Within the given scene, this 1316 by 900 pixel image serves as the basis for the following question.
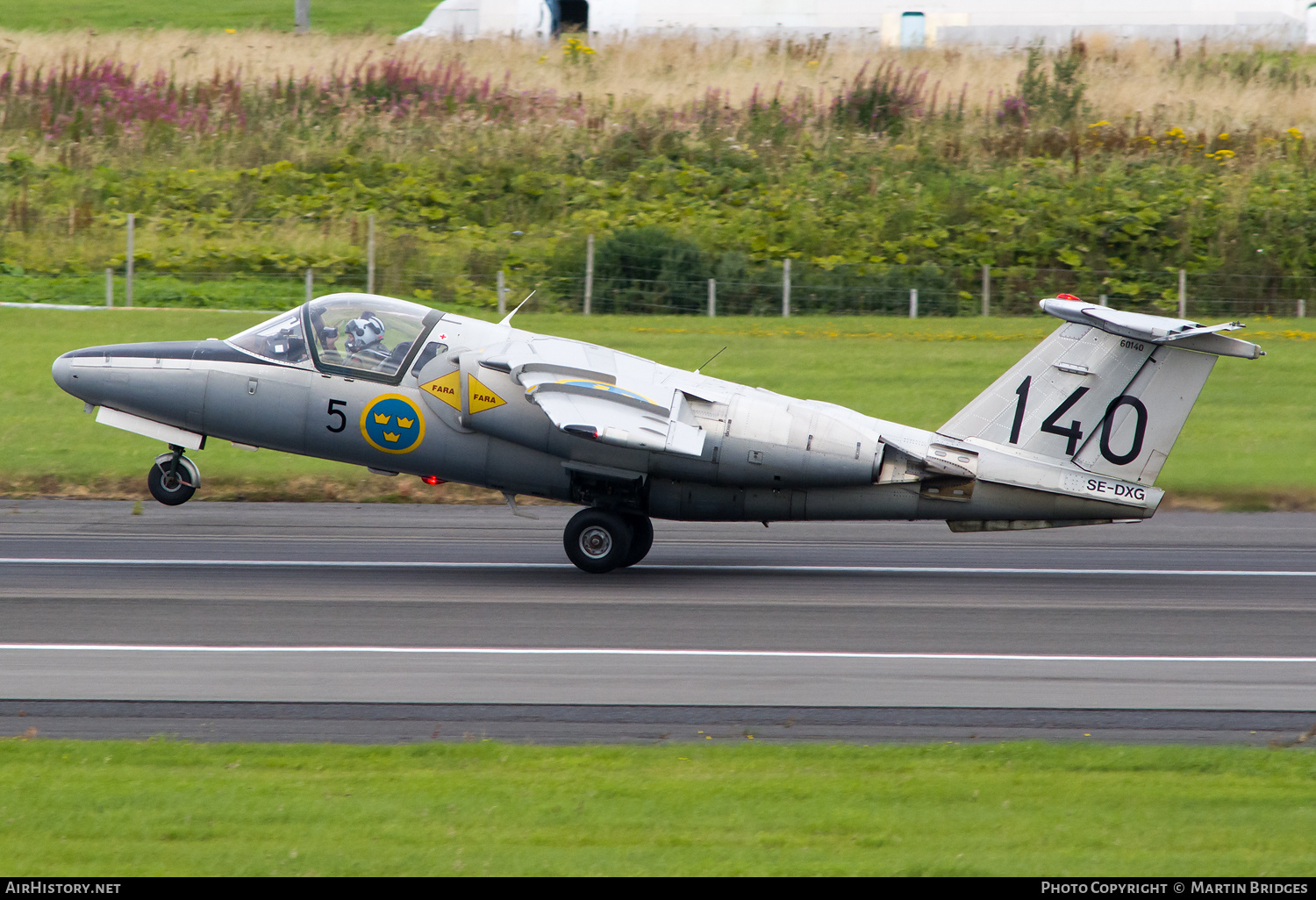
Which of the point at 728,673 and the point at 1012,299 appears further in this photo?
the point at 1012,299

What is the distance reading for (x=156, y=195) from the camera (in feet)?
122

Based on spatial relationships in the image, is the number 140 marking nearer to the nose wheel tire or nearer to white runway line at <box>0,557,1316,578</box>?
white runway line at <box>0,557,1316,578</box>

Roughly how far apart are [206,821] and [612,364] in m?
8.13

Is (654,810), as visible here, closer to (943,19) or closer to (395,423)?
(395,423)

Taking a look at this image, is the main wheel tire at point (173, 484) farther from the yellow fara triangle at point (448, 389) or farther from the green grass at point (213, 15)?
the green grass at point (213, 15)

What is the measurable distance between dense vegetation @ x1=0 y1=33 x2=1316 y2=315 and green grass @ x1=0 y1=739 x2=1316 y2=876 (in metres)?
24.8

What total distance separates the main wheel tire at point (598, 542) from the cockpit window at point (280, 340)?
11.4 feet

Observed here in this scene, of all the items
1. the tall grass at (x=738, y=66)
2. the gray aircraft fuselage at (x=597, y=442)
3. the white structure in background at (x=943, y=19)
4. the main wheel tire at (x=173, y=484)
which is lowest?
the main wheel tire at (x=173, y=484)

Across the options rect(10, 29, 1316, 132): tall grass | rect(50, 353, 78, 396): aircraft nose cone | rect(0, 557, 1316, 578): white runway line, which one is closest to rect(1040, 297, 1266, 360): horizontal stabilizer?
rect(0, 557, 1316, 578): white runway line

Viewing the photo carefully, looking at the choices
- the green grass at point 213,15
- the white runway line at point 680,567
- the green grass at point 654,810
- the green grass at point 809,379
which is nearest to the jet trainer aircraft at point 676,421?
the white runway line at point 680,567

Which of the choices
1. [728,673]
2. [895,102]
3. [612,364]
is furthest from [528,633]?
[895,102]

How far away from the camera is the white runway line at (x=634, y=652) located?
35.8 ft
